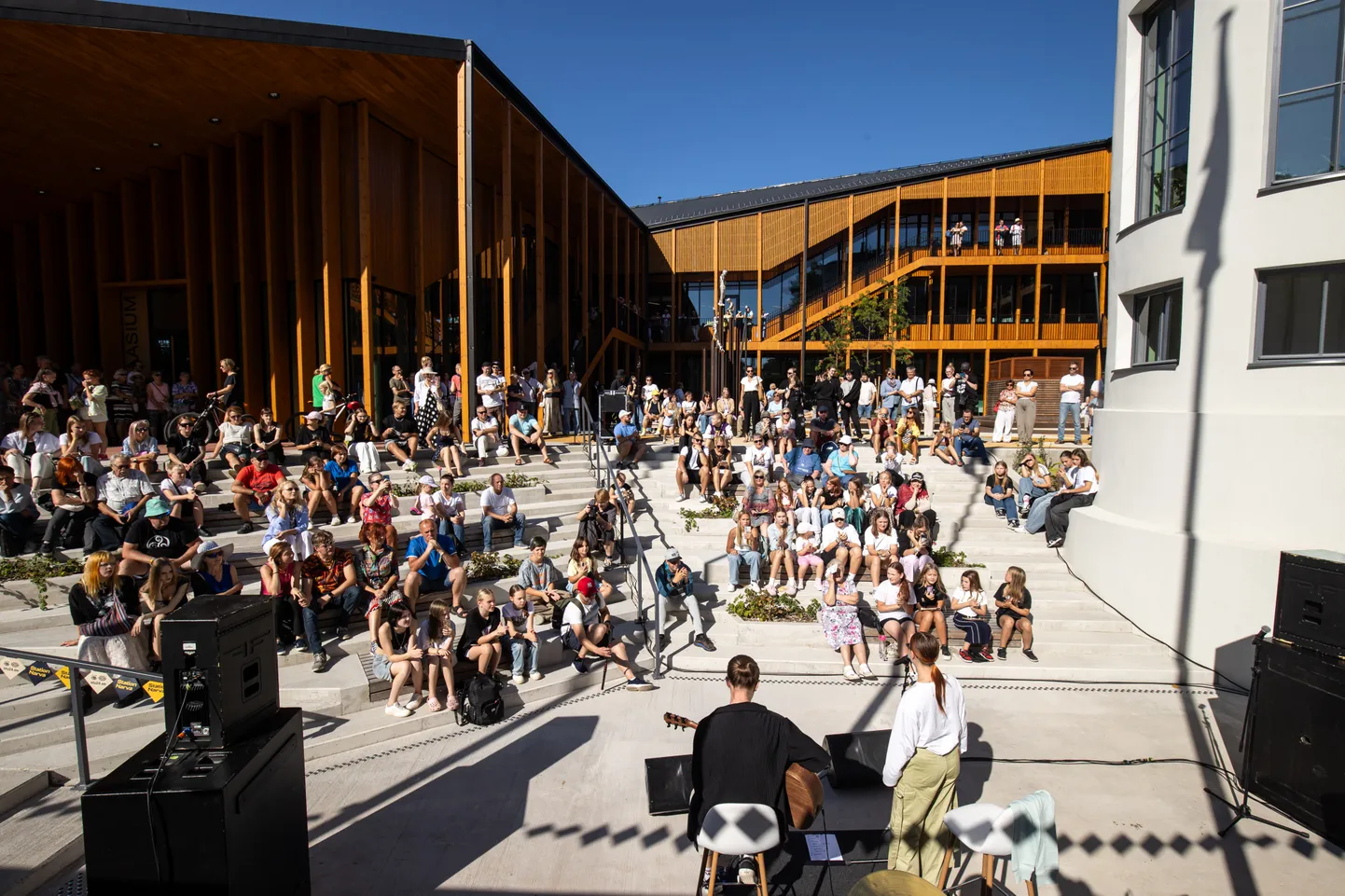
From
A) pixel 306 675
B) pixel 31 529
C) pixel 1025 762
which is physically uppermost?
pixel 31 529

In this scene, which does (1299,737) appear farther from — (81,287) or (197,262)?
(81,287)

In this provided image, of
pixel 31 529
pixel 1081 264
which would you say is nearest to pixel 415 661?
pixel 31 529

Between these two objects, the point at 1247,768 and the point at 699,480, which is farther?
the point at 699,480

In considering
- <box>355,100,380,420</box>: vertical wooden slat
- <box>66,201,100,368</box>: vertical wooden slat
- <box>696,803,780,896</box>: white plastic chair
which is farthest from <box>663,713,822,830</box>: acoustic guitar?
<box>66,201,100,368</box>: vertical wooden slat

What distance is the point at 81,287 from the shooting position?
18172 mm

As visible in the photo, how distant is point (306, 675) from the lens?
7.17 meters

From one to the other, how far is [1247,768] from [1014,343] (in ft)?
85.0

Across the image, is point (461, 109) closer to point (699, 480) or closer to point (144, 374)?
point (699, 480)

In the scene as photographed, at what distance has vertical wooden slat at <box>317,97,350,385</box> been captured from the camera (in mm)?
13461

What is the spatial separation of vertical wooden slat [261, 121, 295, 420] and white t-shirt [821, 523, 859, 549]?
10930mm

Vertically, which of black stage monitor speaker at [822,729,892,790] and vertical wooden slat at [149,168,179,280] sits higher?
vertical wooden slat at [149,168,179,280]

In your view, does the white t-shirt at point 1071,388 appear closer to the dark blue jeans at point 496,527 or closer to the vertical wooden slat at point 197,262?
the dark blue jeans at point 496,527

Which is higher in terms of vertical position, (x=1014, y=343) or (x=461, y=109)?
(x=461, y=109)

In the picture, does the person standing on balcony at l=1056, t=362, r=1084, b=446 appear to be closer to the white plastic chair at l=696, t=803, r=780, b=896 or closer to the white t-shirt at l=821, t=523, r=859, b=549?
the white t-shirt at l=821, t=523, r=859, b=549
